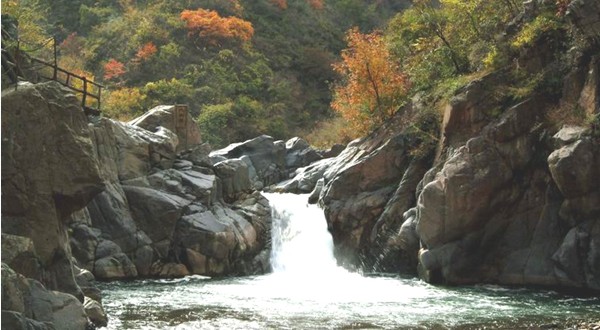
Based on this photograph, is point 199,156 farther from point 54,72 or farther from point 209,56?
point 209,56

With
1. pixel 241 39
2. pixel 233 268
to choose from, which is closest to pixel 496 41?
pixel 233 268

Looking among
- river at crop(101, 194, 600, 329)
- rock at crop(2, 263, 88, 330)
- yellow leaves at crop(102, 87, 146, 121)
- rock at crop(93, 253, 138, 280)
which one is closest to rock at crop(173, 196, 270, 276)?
river at crop(101, 194, 600, 329)

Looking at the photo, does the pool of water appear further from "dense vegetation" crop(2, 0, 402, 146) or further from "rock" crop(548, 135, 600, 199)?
"dense vegetation" crop(2, 0, 402, 146)

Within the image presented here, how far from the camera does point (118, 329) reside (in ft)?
45.9

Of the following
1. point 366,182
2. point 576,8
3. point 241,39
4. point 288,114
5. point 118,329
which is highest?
point 241,39

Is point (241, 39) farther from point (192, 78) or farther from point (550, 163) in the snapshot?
point (550, 163)

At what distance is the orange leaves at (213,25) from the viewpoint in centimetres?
6059

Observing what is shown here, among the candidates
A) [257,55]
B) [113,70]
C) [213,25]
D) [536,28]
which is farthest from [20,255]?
[257,55]

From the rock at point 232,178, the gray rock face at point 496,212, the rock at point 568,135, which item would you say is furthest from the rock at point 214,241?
the rock at point 568,135

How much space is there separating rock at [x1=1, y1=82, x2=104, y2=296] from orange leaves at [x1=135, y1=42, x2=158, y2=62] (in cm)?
4433

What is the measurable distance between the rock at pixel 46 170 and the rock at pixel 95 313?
0.35m

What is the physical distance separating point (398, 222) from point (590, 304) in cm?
897

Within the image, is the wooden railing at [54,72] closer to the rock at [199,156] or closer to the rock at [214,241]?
the rock at [199,156]

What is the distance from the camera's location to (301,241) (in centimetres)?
2961
